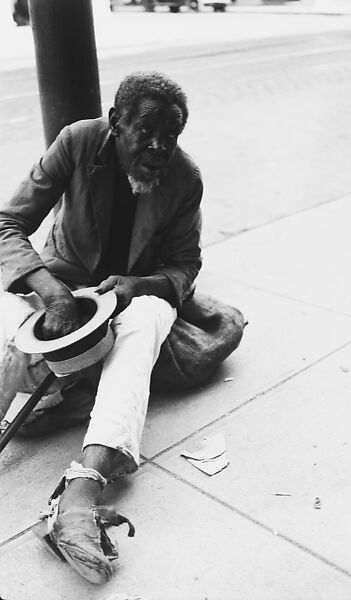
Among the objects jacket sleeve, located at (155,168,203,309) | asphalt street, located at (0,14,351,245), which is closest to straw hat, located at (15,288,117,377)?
jacket sleeve, located at (155,168,203,309)

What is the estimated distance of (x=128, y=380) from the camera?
8.24 ft

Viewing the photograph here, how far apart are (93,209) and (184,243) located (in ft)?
1.24

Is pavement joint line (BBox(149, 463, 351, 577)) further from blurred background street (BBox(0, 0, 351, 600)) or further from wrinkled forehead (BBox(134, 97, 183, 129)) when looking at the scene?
wrinkled forehead (BBox(134, 97, 183, 129))

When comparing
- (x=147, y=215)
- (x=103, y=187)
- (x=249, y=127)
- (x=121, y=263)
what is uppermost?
(x=103, y=187)

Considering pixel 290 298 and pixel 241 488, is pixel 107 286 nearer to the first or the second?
pixel 241 488

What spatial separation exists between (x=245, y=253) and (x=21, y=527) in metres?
2.78

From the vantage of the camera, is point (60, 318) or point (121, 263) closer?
point (60, 318)

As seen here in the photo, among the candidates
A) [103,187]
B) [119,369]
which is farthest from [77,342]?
[103,187]

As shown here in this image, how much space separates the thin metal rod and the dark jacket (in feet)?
1.31

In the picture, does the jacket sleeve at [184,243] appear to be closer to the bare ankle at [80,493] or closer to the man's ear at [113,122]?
the man's ear at [113,122]

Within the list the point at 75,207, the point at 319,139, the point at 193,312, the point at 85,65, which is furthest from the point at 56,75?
the point at 319,139

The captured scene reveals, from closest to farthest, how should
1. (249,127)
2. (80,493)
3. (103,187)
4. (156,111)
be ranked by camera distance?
(80,493)
(156,111)
(103,187)
(249,127)

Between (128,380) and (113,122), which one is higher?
(113,122)

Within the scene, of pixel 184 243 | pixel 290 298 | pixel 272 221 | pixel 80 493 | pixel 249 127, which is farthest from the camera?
pixel 249 127
